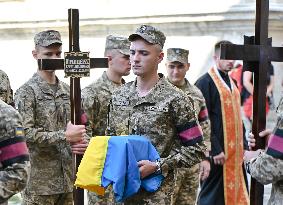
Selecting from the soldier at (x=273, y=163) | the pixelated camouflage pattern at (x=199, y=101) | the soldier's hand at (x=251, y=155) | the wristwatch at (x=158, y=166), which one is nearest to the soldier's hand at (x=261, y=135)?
the soldier's hand at (x=251, y=155)

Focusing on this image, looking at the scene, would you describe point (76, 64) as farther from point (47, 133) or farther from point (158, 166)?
point (158, 166)

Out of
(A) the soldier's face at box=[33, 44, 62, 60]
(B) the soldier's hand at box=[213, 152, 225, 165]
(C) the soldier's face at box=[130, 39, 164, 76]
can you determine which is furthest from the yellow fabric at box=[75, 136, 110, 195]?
(B) the soldier's hand at box=[213, 152, 225, 165]

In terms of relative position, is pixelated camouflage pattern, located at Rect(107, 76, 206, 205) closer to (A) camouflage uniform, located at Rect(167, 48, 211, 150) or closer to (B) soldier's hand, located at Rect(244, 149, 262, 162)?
(B) soldier's hand, located at Rect(244, 149, 262, 162)

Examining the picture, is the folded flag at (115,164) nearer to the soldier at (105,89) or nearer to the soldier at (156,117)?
the soldier at (156,117)

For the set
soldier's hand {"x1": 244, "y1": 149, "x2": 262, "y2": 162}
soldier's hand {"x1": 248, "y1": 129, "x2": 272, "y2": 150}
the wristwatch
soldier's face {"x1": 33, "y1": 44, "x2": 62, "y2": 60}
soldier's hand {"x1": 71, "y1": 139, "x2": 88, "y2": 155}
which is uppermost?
soldier's face {"x1": 33, "y1": 44, "x2": 62, "y2": 60}

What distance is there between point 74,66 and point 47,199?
45.3 inches

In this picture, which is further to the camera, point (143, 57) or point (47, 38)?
point (47, 38)

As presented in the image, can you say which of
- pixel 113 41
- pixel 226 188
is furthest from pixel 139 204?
pixel 226 188

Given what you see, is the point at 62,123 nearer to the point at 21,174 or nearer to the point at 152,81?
the point at 152,81

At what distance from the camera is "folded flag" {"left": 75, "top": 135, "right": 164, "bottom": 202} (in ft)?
15.7

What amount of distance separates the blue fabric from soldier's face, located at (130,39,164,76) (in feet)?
1.80

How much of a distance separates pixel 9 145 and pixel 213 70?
4632 mm

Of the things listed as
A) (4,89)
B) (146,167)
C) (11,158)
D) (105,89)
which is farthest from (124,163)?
(105,89)

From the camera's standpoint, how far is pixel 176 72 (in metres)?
7.49
